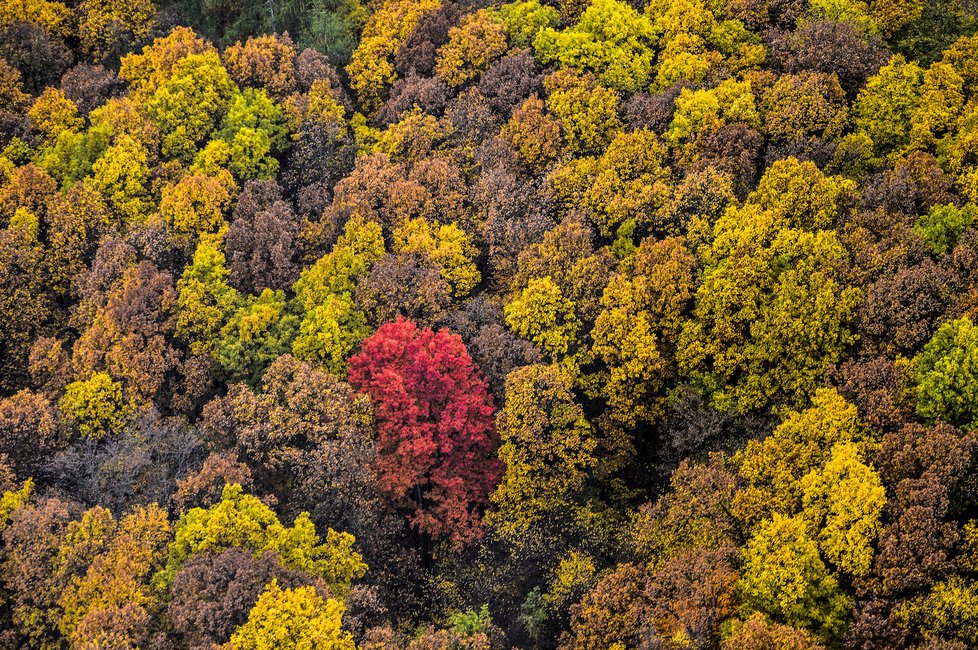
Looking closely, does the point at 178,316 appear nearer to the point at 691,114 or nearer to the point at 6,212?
→ the point at 6,212

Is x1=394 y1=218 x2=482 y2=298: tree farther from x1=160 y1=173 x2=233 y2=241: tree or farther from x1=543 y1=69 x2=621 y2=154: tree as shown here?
x1=160 y1=173 x2=233 y2=241: tree

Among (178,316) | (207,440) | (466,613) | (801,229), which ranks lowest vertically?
(466,613)

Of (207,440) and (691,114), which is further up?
(691,114)

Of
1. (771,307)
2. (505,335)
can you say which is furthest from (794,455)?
(505,335)

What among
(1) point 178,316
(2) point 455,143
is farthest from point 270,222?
(2) point 455,143

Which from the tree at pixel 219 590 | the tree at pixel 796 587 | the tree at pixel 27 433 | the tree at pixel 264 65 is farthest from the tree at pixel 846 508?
the tree at pixel 264 65

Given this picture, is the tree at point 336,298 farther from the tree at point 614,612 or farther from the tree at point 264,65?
the tree at point 614,612

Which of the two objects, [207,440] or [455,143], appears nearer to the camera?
[207,440]
